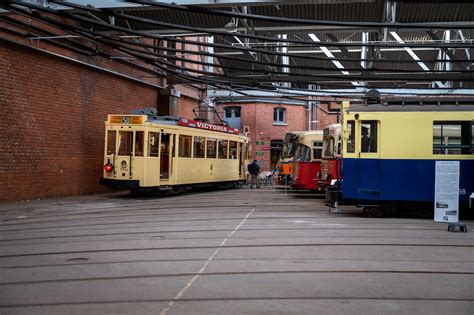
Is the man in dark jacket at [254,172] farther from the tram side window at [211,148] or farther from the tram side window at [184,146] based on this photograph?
the tram side window at [184,146]

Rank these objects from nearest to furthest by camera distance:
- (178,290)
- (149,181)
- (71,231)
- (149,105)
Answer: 1. (178,290)
2. (71,231)
3. (149,181)
4. (149,105)

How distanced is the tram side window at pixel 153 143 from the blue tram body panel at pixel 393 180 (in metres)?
8.19

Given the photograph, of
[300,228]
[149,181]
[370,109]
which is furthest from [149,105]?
[300,228]

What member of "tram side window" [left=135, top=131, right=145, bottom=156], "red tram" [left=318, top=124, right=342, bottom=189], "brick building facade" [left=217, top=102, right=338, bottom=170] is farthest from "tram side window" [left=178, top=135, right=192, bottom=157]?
"brick building facade" [left=217, top=102, right=338, bottom=170]

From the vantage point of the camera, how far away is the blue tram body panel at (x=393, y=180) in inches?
555

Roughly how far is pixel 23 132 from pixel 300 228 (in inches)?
429

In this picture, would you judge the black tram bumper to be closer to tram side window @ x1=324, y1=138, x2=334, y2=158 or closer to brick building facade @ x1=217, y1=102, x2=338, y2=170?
tram side window @ x1=324, y1=138, x2=334, y2=158

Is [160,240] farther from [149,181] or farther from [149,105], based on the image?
[149,105]

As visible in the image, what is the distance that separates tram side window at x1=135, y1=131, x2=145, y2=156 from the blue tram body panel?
8.35 metres

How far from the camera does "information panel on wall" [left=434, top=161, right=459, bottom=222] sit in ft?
42.1

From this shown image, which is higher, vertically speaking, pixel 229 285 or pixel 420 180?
pixel 420 180

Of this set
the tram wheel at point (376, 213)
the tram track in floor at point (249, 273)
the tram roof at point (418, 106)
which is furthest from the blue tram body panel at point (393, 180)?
the tram track in floor at point (249, 273)

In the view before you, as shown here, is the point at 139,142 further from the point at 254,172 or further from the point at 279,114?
the point at 279,114

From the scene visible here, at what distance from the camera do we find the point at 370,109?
14.4m
